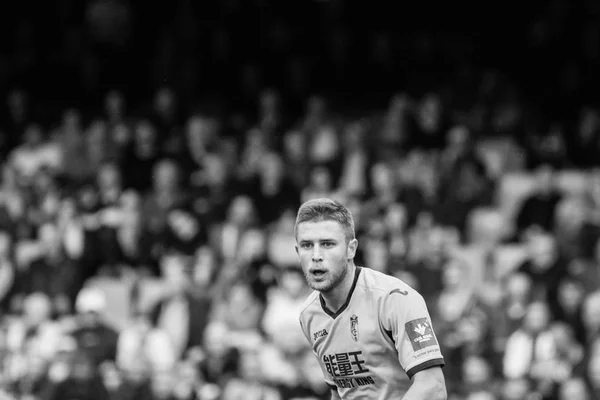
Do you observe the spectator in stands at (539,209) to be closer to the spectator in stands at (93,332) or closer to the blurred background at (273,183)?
the blurred background at (273,183)

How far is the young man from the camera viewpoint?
16.4 ft

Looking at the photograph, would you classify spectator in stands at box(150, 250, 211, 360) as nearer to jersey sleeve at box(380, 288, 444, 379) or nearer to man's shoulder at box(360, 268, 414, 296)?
man's shoulder at box(360, 268, 414, 296)

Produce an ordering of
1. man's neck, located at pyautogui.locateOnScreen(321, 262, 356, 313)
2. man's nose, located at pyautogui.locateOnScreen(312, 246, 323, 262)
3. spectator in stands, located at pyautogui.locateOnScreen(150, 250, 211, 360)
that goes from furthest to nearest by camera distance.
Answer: spectator in stands, located at pyautogui.locateOnScreen(150, 250, 211, 360) → man's neck, located at pyautogui.locateOnScreen(321, 262, 356, 313) → man's nose, located at pyautogui.locateOnScreen(312, 246, 323, 262)

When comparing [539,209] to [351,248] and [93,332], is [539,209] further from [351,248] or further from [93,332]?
[351,248]

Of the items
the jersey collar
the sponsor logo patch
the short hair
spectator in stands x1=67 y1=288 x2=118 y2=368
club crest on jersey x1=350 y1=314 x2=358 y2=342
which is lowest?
the sponsor logo patch

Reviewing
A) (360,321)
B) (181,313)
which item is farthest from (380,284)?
(181,313)

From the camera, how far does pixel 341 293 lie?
5.43 meters

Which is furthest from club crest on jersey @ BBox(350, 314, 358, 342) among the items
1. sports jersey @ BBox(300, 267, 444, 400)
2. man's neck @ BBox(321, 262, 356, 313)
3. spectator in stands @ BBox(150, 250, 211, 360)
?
spectator in stands @ BBox(150, 250, 211, 360)

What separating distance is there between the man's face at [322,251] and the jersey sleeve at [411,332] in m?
0.31

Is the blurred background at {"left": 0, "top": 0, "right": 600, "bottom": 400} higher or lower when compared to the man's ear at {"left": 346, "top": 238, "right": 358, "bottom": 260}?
higher

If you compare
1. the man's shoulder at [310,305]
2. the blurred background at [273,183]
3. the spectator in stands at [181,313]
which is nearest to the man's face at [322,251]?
the man's shoulder at [310,305]

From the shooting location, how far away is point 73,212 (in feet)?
44.1

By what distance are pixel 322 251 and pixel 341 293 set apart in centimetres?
35

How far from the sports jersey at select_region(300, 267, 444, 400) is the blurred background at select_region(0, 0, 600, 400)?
5916 mm
